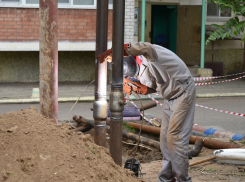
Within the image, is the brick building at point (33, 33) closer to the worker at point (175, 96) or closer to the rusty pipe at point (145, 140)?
the rusty pipe at point (145, 140)

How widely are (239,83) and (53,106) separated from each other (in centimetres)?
1209

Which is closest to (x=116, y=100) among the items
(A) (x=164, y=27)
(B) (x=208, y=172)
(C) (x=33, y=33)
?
(B) (x=208, y=172)

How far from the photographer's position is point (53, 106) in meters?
4.66

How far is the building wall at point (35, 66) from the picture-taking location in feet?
46.4

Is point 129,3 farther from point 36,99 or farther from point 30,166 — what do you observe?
point 30,166

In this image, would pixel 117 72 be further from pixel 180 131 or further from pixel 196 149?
pixel 196 149

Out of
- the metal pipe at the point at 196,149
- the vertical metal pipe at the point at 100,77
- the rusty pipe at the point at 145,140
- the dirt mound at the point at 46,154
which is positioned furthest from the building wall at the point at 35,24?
the dirt mound at the point at 46,154

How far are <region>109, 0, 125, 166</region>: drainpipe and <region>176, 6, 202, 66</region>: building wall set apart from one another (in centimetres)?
1318

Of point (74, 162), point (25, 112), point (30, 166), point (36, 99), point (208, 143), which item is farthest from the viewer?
point (36, 99)

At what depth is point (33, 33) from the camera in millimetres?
13000

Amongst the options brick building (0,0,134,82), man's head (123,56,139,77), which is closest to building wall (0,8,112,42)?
brick building (0,0,134,82)

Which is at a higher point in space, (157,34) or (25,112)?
(157,34)

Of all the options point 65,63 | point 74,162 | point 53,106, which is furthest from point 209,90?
point 74,162

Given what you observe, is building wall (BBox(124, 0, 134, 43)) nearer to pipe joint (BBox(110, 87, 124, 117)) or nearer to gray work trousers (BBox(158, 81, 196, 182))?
gray work trousers (BBox(158, 81, 196, 182))
